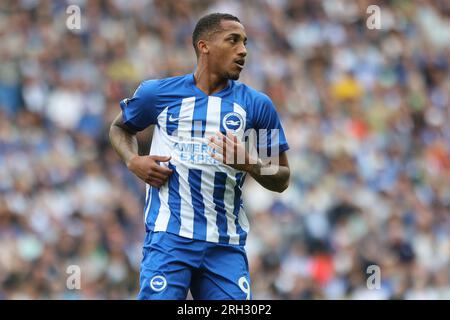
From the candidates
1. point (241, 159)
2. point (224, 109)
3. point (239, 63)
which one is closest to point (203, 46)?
point (239, 63)

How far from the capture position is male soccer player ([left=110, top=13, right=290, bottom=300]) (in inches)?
264

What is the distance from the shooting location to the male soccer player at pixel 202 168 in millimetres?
6707

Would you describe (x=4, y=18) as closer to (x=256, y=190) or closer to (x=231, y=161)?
(x=256, y=190)

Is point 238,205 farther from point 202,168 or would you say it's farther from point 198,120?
point 198,120

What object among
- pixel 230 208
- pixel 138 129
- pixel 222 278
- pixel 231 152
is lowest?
pixel 222 278

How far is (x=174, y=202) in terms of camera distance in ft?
22.4

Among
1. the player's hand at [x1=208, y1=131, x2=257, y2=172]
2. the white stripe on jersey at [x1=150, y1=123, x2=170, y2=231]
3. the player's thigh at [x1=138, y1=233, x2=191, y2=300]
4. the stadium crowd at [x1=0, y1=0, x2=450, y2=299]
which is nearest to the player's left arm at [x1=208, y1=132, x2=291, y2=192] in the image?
the player's hand at [x1=208, y1=131, x2=257, y2=172]

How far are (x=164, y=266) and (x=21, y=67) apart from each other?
837 cm

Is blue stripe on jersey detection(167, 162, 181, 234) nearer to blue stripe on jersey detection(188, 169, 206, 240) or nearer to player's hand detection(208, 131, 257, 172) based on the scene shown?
blue stripe on jersey detection(188, 169, 206, 240)

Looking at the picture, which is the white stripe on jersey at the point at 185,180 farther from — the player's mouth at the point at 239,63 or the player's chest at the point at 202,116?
the player's mouth at the point at 239,63

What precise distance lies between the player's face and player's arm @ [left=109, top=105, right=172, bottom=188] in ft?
2.21

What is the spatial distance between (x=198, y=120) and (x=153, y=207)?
0.61 m

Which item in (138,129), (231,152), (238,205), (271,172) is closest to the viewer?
(231,152)
